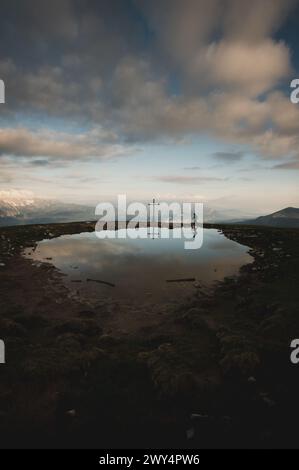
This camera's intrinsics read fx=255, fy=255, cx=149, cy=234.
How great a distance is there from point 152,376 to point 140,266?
1797 centimetres

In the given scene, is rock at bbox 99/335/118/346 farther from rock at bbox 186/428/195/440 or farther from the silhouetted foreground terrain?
rock at bbox 186/428/195/440

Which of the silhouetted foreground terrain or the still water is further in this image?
the still water

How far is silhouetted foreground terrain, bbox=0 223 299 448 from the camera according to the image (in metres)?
8.09

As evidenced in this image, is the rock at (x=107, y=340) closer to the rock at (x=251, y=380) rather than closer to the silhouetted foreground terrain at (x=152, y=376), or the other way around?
the silhouetted foreground terrain at (x=152, y=376)

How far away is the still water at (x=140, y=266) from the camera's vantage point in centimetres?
2166

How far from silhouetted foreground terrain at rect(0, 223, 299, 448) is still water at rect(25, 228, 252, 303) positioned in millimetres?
3512

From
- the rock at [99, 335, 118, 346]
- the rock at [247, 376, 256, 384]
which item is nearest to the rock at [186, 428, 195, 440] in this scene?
the rock at [247, 376, 256, 384]

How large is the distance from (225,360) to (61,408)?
6924 mm

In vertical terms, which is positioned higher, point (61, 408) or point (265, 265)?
point (265, 265)

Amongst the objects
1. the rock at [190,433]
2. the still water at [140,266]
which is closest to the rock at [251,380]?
the rock at [190,433]

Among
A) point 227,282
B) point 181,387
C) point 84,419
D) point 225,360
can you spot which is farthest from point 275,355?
point 227,282

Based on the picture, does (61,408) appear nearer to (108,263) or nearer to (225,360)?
(225,360)

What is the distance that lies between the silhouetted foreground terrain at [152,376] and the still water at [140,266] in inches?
138
